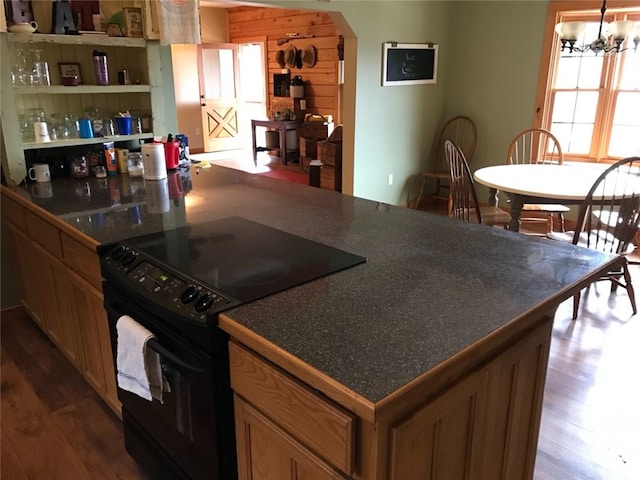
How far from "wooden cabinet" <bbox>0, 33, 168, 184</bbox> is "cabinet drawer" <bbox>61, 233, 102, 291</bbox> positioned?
2.41 feet

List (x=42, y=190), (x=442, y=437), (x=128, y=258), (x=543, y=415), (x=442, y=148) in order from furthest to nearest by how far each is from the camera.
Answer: (x=442, y=148), (x=42, y=190), (x=543, y=415), (x=128, y=258), (x=442, y=437)

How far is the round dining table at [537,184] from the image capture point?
9.91 ft

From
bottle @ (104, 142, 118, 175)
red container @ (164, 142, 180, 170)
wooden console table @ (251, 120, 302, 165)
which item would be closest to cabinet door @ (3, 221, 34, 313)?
bottle @ (104, 142, 118, 175)

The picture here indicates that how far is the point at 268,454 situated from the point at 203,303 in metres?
0.39

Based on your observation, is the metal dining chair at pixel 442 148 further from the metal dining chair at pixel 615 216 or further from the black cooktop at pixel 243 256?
the black cooktop at pixel 243 256

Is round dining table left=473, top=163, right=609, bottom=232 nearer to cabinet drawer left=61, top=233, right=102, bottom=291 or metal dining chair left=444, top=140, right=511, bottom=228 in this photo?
metal dining chair left=444, top=140, right=511, bottom=228

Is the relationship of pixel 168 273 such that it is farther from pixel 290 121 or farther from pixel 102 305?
pixel 290 121

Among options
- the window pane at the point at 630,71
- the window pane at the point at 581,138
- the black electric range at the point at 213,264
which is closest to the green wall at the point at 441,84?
the window pane at the point at 581,138

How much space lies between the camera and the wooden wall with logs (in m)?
7.21

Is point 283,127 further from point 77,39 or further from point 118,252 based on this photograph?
point 118,252

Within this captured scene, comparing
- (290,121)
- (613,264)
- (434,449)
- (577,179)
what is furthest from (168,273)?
(290,121)

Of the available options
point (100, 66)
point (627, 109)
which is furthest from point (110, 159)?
point (627, 109)

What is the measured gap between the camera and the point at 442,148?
5453 millimetres

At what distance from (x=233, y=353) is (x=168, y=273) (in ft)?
1.16
